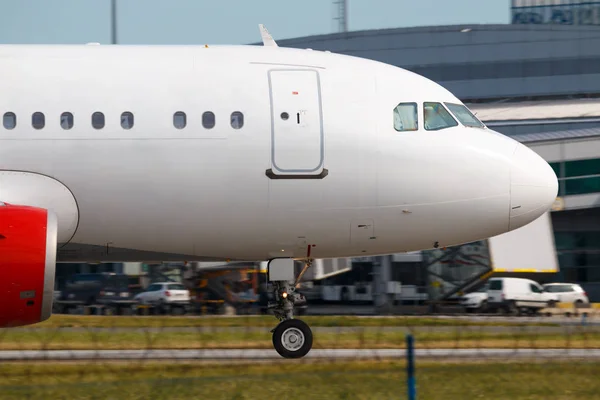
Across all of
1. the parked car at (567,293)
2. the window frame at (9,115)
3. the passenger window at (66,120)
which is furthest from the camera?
the parked car at (567,293)

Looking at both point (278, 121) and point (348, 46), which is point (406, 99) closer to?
point (278, 121)

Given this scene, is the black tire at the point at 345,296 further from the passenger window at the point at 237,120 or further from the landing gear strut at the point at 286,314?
the passenger window at the point at 237,120

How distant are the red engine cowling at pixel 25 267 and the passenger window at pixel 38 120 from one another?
1.68m

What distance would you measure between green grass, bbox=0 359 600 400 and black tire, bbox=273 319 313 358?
1089mm

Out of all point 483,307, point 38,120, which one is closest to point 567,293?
point 483,307

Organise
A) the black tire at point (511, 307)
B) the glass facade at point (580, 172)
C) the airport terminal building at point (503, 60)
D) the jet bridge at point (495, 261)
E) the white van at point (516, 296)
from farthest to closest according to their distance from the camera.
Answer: the airport terminal building at point (503, 60), the glass facade at point (580, 172), the jet bridge at point (495, 261), the white van at point (516, 296), the black tire at point (511, 307)

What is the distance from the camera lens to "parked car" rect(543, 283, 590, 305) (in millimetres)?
48531

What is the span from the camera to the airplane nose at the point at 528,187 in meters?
17.9

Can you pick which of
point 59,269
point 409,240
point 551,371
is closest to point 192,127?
point 409,240

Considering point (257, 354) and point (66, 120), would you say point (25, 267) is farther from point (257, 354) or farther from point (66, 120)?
point (257, 354)

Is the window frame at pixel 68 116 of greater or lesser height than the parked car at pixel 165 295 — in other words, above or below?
above

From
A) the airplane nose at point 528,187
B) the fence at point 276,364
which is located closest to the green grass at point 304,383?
the fence at point 276,364

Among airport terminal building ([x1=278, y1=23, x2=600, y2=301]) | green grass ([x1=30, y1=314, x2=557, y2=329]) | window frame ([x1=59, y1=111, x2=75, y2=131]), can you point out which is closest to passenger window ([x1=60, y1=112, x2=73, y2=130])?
window frame ([x1=59, y1=111, x2=75, y2=131])

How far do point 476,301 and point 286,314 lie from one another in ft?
97.4
